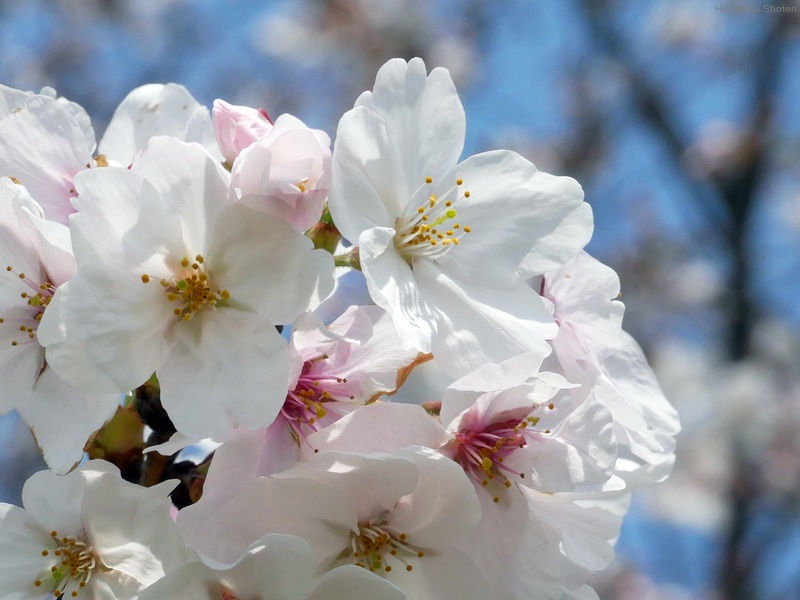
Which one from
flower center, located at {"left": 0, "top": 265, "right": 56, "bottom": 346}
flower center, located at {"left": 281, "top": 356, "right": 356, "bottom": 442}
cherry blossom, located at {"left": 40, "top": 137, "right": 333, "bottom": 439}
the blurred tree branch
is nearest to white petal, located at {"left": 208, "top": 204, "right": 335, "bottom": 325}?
cherry blossom, located at {"left": 40, "top": 137, "right": 333, "bottom": 439}

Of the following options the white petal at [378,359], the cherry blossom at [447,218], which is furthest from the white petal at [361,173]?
the white petal at [378,359]

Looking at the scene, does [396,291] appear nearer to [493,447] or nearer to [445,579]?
[493,447]

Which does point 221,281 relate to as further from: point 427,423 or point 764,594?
point 764,594

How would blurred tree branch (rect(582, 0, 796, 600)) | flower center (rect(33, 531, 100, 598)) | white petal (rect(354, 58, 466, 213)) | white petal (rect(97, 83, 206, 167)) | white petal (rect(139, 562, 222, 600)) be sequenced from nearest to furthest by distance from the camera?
1. white petal (rect(139, 562, 222, 600))
2. flower center (rect(33, 531, 100, 598))
3. white petal (rect(354, 58, 466, 213))
4. white petal (rect(97, 83, 206, 167))
5. blurred tree branch (rect(582, 0, 796, 600))

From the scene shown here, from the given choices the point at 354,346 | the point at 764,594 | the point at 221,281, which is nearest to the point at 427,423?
the point at 354,346

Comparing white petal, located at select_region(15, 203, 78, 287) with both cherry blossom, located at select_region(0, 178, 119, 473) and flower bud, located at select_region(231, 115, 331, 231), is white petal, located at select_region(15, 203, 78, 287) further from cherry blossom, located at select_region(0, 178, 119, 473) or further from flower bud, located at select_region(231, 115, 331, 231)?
flower bud, located at select_region(231, 115, 331, 231)

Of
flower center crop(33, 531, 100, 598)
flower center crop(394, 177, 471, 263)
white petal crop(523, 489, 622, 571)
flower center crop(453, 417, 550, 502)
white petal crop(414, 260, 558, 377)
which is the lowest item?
white petal crop(523, 489, 622, 571)

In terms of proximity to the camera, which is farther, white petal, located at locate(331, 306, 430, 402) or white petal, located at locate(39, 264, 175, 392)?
white petal, located at locate(331, 306, 430, 402)
